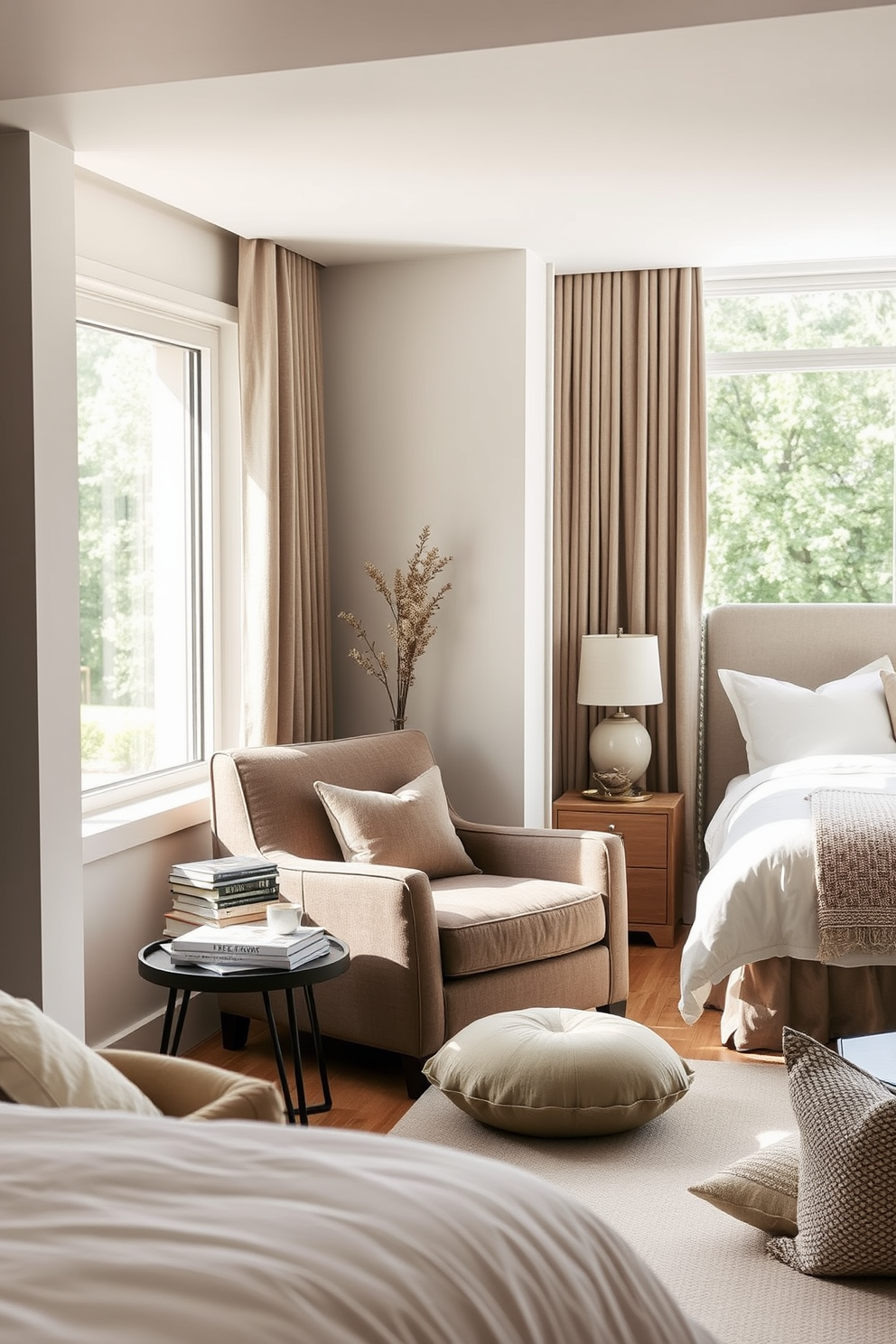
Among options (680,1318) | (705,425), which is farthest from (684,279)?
(680,1318)

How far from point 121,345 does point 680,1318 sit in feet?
11.1

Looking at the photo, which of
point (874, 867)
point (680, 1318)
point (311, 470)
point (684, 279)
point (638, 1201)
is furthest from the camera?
point (684, 279)

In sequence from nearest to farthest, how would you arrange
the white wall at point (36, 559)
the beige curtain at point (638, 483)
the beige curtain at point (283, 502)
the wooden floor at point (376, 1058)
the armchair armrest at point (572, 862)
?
the white wall at point (36, 559) < the wooden floor at point (376, 1058) < the armchair armrest at point (572, 862) < the beige curtain at point (283, 502) < the beige curtain at point (638, 483)

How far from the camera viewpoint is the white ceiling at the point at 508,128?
249 centimetres

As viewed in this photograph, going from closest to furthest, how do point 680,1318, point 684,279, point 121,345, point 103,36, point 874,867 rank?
point 680,1318, point 103,36, point 874,867, point 121,345, point 684,279

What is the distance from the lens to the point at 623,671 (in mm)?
4859

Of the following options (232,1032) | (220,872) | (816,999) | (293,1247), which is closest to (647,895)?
(816,999)

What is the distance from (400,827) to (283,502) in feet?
4.25

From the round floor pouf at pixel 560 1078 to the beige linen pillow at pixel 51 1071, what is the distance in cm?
143

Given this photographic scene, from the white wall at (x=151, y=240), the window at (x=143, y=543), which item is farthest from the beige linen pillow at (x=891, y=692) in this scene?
the white wall at (x=151, y=240)

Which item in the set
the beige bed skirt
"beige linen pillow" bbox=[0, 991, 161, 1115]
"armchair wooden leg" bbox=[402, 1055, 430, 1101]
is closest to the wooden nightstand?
the beige bed skirt

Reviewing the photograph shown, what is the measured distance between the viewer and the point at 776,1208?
95.2 inches

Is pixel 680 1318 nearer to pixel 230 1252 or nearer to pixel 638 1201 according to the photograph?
pixel 230 1252

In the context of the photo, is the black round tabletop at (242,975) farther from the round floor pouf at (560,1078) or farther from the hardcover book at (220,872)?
the round floor pouf at (560,1078)
